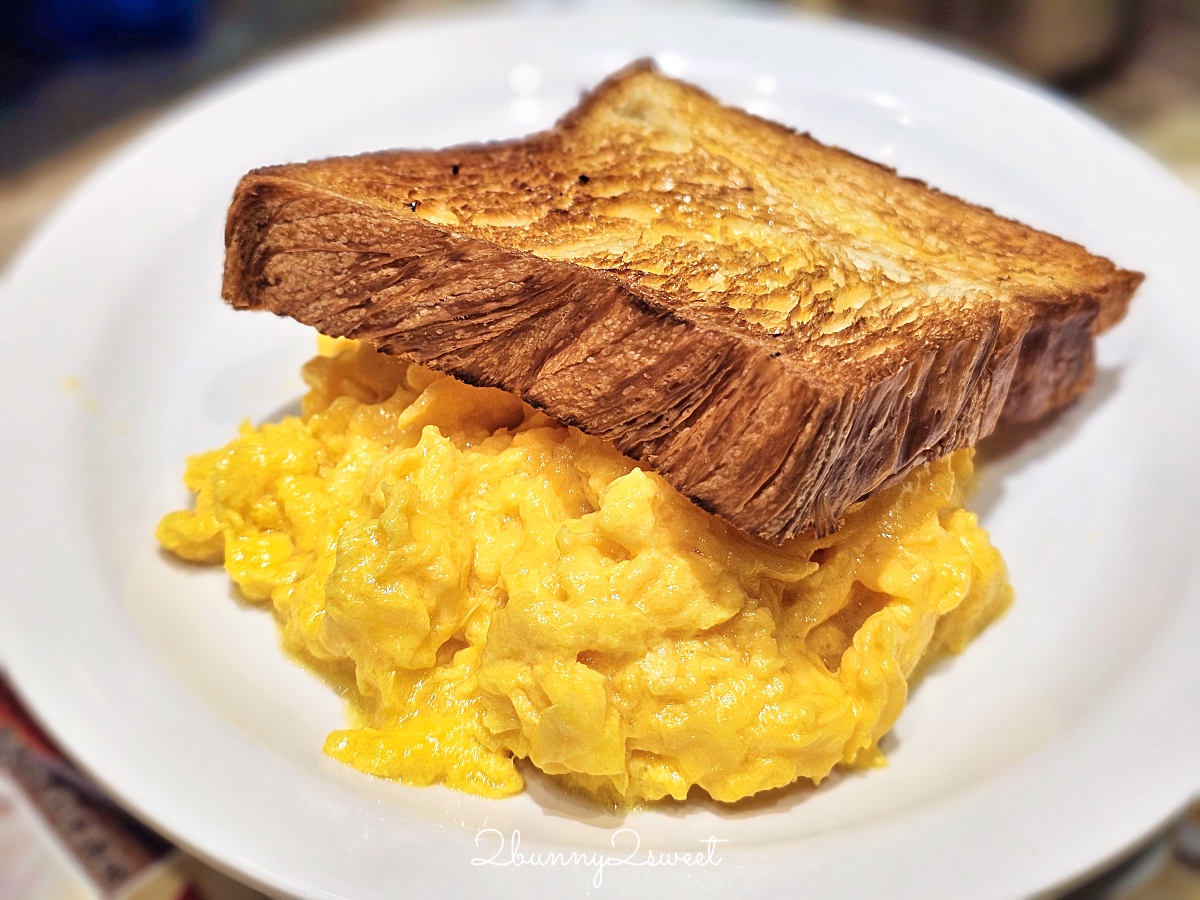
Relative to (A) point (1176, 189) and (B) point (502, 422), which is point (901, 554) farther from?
(A) point (1176, 189)

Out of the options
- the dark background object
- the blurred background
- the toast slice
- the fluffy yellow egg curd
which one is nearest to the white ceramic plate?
the fluffy yellow egg curd

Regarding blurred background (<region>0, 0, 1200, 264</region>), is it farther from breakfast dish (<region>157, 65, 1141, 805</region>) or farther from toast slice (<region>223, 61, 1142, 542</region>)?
breakfast dish (<region>157, 65, 1141, 805</region>)

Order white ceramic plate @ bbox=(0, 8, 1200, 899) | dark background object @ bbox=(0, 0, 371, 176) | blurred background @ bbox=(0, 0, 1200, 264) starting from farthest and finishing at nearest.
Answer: dark background object @ bbox=(0, 0, 371, 176) < blurred background @ bbox=(0, 0, 1200, 264) < white ceramic plate @ bbox=(0, 8, 1200, 899)

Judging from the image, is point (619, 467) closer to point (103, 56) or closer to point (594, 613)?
point (594, 613)

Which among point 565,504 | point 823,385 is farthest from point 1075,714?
point 565,504

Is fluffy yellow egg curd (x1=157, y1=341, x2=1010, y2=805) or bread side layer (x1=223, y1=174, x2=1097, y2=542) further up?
bread side layer (x1=223, y1=174, x2=1097, y2=542)
